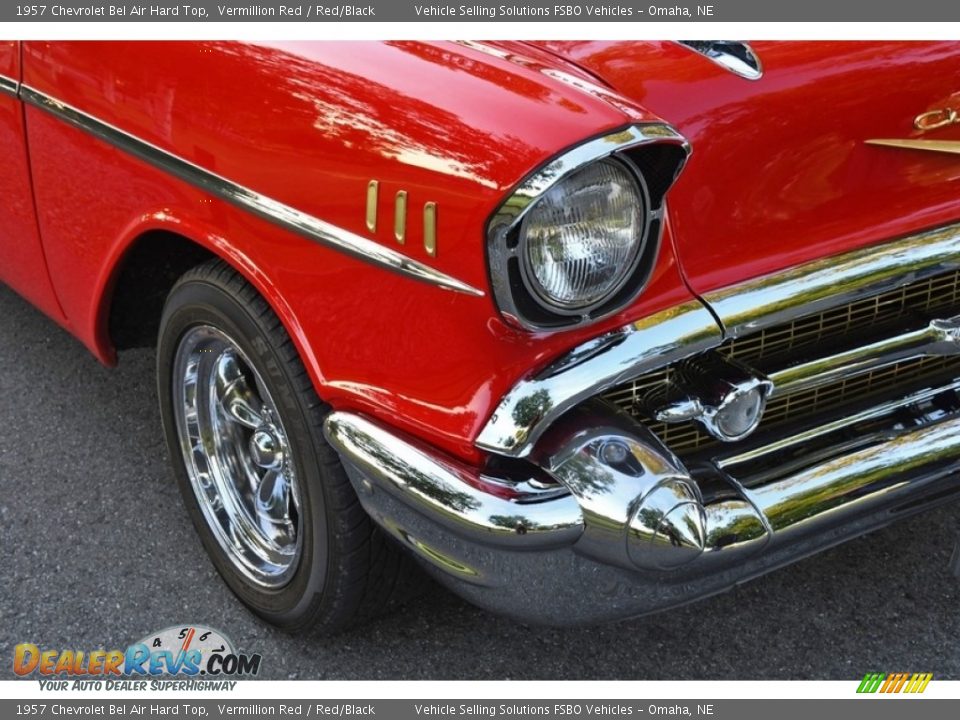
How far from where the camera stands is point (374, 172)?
65.3 inches

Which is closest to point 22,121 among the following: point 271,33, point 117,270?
point 117,270

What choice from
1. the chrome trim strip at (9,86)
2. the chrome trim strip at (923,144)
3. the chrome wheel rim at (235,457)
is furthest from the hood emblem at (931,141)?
the chrome trim strip at (9,86)

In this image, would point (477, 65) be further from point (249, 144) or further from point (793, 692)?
point (793, 692)

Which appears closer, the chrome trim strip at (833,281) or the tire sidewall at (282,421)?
the chrome trim strip at (833,281)

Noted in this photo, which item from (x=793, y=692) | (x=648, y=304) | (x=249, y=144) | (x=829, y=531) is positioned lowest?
(x=793, y=692)

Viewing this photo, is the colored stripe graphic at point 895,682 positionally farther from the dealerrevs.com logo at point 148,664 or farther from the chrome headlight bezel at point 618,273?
the dealerrevs.com logo at point 148,664

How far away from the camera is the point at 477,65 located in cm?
171

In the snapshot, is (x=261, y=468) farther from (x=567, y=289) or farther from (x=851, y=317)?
(x=851, y=317)

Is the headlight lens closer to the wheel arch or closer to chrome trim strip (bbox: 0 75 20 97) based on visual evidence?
the wheel arch

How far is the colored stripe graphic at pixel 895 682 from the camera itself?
6.73 ft

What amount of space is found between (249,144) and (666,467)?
845 mm

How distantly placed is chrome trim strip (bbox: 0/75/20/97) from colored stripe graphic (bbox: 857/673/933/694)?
2081 mm

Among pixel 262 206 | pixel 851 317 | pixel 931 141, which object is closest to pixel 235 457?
pixel 262 206

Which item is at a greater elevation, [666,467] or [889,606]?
[666,467]
